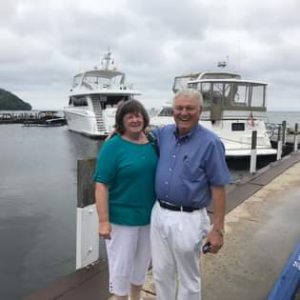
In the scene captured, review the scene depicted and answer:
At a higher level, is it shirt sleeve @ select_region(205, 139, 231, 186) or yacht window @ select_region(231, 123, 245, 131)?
shirt sleeve @ select_region(205, 139, 231, 186)

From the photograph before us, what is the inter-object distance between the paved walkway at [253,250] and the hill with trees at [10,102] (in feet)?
538

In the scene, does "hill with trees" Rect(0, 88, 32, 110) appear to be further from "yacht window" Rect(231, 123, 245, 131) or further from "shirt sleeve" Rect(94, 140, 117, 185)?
"shirt sleeve" Rect(94, 140, 117, 185)

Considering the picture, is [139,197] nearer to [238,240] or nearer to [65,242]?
[238,240]

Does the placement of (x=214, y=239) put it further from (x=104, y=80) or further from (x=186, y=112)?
(x=104, y=80)

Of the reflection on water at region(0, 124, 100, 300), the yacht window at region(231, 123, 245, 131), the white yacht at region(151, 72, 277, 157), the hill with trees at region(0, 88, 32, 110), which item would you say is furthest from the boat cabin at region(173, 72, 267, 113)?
the hill with trees at region(0, 88, 32, 110)

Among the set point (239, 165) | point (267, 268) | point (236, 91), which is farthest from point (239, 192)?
point (236, 91)

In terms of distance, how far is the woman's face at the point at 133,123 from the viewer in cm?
272

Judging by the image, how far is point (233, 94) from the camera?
1964 cm

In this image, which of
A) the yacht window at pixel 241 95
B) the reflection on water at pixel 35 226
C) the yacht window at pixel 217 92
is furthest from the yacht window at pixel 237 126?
the reflection on water at pixel 35 226

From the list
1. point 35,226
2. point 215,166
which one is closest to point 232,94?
point 35,226

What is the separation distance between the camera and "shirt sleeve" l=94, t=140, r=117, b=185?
105 inches

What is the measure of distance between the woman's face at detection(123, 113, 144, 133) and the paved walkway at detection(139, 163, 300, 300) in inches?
59.2

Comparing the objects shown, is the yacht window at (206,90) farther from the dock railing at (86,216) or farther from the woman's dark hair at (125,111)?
the woman's dark hair at (125,111)

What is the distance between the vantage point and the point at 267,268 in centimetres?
419
